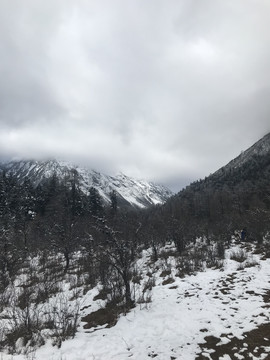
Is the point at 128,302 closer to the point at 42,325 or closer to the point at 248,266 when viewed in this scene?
the point at 42,325

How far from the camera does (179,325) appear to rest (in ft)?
26.6

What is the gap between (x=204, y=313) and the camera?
28.8ft

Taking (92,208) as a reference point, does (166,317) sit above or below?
below

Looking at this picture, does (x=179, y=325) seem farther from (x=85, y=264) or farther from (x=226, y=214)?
(x=226, y=214)

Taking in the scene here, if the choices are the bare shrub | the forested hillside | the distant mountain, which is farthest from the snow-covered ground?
the distant mountain

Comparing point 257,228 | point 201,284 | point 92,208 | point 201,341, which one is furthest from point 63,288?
point 92,208

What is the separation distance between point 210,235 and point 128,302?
66.9ft

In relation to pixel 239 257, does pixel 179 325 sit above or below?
below

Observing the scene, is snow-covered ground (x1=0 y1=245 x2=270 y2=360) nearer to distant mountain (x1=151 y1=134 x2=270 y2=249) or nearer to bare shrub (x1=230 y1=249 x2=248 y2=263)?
bare shrub (x1=230 y1=249 x2=248 y2=263)

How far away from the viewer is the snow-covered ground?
659 cm

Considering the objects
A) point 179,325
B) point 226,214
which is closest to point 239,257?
point 179,325

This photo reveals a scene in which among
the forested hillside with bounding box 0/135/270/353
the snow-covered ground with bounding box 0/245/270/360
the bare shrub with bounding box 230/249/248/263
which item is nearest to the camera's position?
the snow-covered ground with bounding box 0/245/270/360

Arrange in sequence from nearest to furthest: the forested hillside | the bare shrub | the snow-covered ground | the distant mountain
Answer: the snow-covered ground → the forested hillside → the bare shrub → the distant mountain

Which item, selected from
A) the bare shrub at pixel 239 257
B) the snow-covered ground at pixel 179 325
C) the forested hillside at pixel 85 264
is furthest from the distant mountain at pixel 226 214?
the snow-covered ground at pixel 179 325
